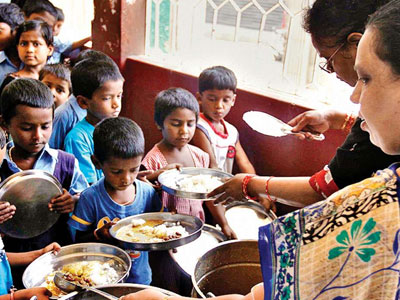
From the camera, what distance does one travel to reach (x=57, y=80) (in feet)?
10.9

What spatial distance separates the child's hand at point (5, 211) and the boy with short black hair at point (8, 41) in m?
2.49

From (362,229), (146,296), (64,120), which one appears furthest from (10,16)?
(362,229)

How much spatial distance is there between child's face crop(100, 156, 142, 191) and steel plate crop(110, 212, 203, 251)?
7.2 inches

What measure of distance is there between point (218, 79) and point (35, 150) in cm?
139

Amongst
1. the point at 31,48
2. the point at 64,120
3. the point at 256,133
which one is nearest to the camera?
the point at 64,120

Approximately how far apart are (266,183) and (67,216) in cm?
108

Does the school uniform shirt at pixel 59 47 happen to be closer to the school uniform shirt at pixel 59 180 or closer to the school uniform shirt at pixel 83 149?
the school uniform shirt at pixel 83 149

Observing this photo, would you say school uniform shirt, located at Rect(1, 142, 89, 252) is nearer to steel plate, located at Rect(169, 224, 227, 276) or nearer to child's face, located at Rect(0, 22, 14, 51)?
steel plate, located at Rect(169, 224, 227, 276)

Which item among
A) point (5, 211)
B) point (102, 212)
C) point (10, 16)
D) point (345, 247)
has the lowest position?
point (102, 212)

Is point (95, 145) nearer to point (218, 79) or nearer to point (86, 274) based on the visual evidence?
point (86, 274)

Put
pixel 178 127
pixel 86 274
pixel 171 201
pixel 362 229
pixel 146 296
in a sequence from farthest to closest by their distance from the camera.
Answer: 1. pixel 178 127
2. pixel 171 201
3. pixel 86 274
4. pixel 146 296
5. pixel 362 229

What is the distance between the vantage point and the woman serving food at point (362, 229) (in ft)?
2.58

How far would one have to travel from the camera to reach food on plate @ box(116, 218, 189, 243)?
1.87 meters

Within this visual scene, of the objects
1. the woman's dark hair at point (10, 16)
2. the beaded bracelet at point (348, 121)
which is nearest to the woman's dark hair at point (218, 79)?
the beaded bracelet at point (348, 121)
